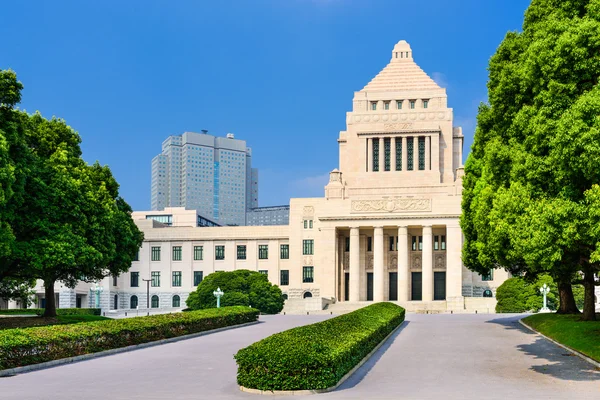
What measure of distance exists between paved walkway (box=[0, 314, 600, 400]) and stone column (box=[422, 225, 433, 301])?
42933 millimetres

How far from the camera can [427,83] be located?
85.0 metres

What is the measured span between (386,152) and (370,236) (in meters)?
10.9

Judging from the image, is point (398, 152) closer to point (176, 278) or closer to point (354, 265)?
point (354, 265)

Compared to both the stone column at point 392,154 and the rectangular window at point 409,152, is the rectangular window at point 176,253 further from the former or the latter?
the rectangular window at point 409,152

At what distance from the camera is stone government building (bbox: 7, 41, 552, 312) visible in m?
71.2

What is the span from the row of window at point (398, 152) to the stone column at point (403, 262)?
11.4 meters

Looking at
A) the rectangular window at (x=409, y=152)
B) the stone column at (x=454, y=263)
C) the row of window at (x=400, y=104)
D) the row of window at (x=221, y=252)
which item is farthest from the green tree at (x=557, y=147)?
the row of window at (x=400, y=104)

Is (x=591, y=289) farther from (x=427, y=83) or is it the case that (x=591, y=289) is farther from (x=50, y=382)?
(x=427, y=83)

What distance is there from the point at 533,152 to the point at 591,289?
43.1 ft

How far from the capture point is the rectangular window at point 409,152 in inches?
3184

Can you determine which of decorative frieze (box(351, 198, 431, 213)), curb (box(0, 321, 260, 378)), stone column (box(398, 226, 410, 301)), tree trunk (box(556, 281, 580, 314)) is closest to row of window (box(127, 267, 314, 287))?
decorative frieze (box(351, 198, 431, 213))

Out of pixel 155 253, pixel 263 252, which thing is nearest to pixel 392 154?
pixel 263 252

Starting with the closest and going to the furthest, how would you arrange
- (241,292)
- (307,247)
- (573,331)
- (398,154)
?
(573,331), (241,292), (307,247), (398,154)

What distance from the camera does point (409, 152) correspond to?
81.3m
